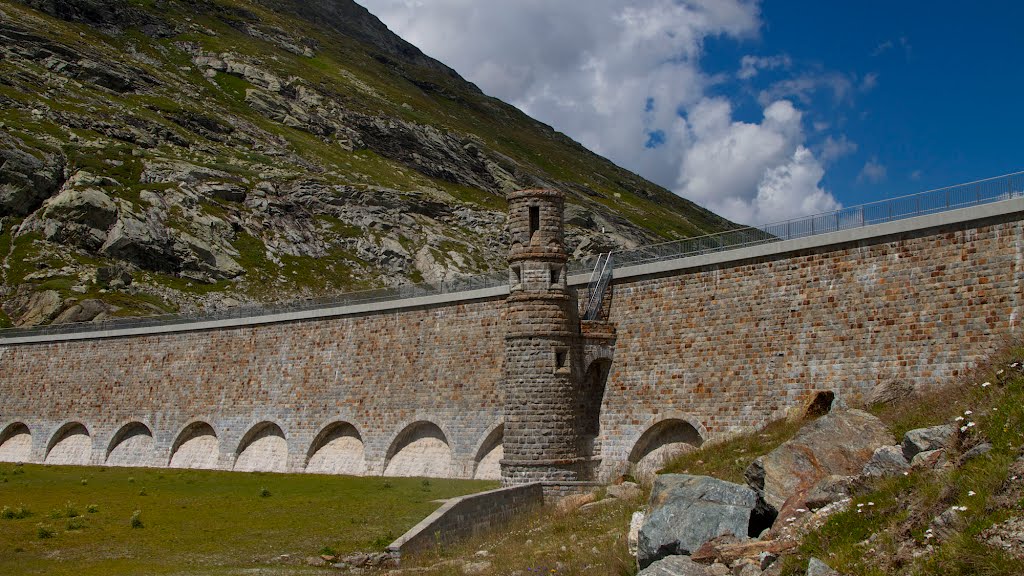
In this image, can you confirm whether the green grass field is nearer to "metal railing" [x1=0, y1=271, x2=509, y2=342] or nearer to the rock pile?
"metal railing" [x1=0, y1=271, x2=509, y2=342]

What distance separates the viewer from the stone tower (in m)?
28.6

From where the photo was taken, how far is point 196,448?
45.5 meters

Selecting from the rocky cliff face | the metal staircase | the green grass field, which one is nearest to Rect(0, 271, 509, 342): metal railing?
the metal staircase

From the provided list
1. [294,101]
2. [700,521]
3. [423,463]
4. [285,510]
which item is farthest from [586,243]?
[700,521]

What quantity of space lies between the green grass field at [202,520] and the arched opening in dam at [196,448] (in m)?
4.61

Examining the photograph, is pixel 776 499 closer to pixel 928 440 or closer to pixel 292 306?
pixel 928 440

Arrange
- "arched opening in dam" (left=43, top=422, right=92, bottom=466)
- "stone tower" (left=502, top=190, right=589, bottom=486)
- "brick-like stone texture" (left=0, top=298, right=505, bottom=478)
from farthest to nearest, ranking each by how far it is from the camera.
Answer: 1. "arched opening in dam" (left=43, top=422, right=92, bottom=466)
2. "brick-like stone texture" (left=0, top=298, right=505, bottom=478)
3. "stone tower" (left=502, top=190, right=589, bottom=486)

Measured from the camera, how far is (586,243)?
109 m

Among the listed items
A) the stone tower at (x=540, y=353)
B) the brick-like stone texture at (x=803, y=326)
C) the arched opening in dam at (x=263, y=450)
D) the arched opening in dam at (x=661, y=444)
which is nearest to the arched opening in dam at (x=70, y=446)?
the arched opening in dam at (x=263, y=450)

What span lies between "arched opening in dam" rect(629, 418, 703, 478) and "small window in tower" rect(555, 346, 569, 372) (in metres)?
3.40

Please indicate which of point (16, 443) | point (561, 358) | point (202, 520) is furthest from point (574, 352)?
point (16, 443)

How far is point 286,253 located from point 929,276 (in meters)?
78.7

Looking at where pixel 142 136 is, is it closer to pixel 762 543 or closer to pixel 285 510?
pixel 285 510

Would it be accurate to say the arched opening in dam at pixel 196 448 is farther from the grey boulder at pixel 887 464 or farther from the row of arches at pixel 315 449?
the grey boulder at pixel 887 464
